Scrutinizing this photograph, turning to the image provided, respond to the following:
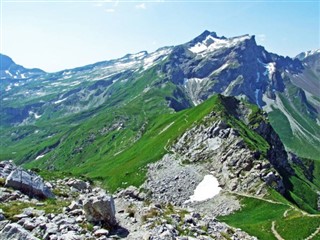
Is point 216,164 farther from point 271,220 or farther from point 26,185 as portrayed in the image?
point 26,185

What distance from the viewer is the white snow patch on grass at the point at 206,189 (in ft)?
402

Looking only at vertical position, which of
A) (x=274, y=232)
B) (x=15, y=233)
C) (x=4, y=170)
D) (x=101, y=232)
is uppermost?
(x=4, y=170)

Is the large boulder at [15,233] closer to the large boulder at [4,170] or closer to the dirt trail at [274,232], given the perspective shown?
the large boulder at [4,170]

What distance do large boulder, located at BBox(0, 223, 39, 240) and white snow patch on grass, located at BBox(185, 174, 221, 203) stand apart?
3957 inches

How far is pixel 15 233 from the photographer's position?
23.9 meters

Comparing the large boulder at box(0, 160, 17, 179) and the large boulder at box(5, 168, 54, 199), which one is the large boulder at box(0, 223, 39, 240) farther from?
the large boulder at box(0, 160, 17, 179)

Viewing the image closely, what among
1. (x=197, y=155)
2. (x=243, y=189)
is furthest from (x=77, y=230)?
(x=197, y=155)

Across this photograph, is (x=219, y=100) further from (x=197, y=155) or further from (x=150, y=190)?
(x=150, y=190)

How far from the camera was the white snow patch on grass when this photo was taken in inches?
4823

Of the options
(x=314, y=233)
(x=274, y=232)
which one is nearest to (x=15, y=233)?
(x=314, y=233)

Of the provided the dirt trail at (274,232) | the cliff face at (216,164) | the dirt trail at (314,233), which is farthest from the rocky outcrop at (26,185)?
the cliff face at (216,164)

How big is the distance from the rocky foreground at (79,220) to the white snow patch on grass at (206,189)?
279ft

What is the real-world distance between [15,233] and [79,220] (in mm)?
4619

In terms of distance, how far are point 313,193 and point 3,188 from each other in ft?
472
